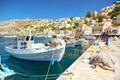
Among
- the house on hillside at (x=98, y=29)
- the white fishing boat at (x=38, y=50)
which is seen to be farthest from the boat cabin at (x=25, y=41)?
the house on hillside at (x=98, y=29)

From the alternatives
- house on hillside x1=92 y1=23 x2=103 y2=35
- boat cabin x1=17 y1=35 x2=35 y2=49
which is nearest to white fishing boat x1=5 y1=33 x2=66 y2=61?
boat cabin x1=17 y1=35 x2=35 y2=49

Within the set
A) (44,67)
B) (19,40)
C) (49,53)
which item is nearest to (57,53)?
(49,53)

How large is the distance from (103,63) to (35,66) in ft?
33.0

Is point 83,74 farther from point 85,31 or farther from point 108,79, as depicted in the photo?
point 85,31

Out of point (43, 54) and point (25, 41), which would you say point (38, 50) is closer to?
point (43, 54)

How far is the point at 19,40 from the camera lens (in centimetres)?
2417

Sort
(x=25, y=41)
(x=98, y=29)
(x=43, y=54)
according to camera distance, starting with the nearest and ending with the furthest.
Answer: (x=43, y=54) < (x=25, y=41) < (x=98, y=29)

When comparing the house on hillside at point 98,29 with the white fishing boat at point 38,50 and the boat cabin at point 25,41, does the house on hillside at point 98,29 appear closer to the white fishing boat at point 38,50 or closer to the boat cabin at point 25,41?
the boat cabin at point 25,41

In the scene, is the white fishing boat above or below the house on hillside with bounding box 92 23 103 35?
below

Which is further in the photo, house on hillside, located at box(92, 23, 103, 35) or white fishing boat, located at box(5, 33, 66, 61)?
house on hillside, located at box(92, 23, 103, 35)

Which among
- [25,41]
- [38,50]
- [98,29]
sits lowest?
[38,50]

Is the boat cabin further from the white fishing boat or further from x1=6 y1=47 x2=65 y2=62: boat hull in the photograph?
x1=6 y1=47 x2=65 y2=62: boat hull

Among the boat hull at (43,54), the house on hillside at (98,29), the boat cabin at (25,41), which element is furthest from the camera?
the house on hillside at (98,29)

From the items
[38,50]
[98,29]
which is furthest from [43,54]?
[98,29]
